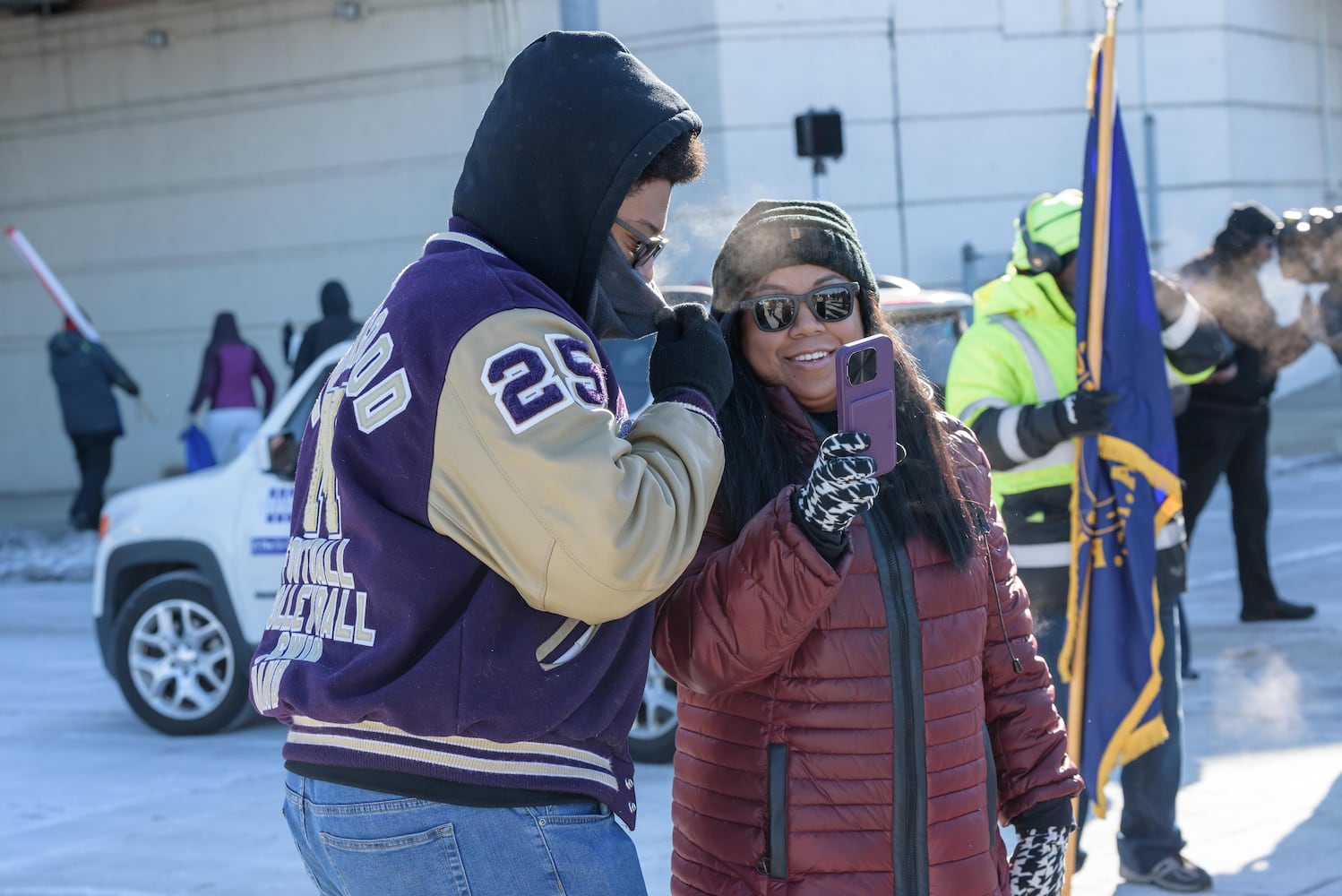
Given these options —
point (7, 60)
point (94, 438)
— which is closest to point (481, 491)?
point (94, 438)

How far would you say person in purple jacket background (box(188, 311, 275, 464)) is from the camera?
43.4ft

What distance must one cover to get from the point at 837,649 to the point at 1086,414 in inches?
81.5

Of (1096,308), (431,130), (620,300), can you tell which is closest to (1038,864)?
(620,300)

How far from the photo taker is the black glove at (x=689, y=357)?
2238 millimetres

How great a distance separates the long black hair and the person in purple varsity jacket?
60 cm

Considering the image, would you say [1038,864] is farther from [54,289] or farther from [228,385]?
[54,289]

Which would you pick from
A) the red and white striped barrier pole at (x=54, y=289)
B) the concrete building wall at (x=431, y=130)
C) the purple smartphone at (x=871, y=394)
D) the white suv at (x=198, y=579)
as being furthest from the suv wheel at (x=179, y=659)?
the concrete building wall at (x=431, y=130)

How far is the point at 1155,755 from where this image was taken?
181 inches

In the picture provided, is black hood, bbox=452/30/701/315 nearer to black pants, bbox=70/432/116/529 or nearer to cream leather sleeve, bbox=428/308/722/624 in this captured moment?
cream leather sleeve, bbox=428/308/722/624

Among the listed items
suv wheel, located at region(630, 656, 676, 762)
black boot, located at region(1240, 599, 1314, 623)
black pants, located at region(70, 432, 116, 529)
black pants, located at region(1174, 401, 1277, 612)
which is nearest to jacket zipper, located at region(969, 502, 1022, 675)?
suv wheel, located at region(630, 656, 676, 762)

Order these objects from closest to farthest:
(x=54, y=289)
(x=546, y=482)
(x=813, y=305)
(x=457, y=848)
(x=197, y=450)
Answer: (x=546, y=482), (x=457, y=848), (x=813, y=305), (x=197, y=450), (x=54, y=289)

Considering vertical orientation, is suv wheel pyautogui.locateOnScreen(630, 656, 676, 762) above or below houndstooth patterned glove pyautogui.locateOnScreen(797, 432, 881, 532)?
below

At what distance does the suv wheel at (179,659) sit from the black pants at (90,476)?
7.98 m

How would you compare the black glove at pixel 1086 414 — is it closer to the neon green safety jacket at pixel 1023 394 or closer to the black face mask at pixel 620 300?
the neon green safety jacket at pixel 1023 394
